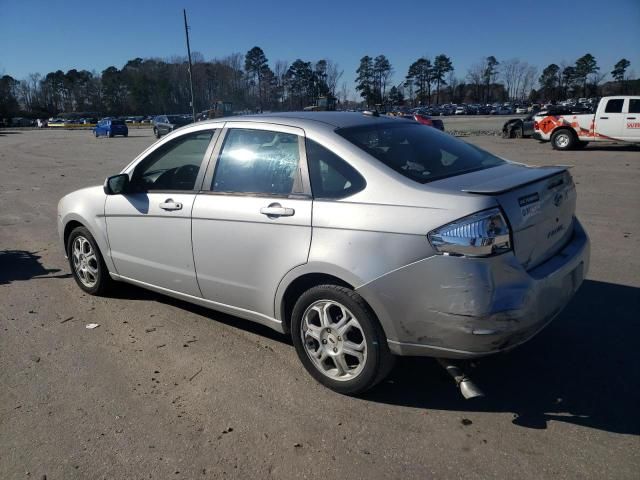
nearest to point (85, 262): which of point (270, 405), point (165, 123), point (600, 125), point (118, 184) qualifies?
point (118, 184)

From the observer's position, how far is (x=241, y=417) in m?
3.06

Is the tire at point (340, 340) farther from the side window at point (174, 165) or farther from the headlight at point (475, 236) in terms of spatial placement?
the side window at point (174, 165)

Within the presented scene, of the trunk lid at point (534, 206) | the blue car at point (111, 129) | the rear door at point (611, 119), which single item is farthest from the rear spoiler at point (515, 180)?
the blue car at point (111, 129)

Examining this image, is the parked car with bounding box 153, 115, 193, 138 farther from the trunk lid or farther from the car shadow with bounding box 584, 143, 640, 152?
the trunk lid

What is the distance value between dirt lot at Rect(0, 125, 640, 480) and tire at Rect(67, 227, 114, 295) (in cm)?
21

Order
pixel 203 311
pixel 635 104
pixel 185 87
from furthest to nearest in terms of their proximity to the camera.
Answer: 1. pixel 185 87
2. pixel 635 104
3. pixel 203 311

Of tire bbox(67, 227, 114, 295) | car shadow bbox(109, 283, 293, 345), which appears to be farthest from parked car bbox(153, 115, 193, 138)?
car shadow bbox(109, 283, 293, 345)

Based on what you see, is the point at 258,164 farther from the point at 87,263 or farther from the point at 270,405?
the point at 87,263

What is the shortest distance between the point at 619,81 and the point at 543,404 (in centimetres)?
12010

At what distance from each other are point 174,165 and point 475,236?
270 cm

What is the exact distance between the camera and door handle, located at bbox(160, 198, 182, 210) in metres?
3.92

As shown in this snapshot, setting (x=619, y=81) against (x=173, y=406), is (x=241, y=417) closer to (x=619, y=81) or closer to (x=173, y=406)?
(x=173, y=406)

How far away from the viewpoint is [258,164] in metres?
3.61

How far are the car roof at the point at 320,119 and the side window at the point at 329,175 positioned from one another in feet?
0.70
